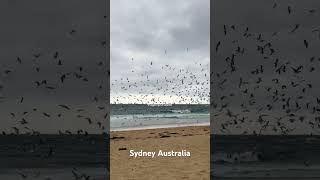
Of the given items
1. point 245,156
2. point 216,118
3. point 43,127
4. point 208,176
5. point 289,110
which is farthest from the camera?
point 43,127

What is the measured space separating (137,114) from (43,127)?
30140 millimetres

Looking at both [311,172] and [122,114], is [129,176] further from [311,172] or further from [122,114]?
[122,114]

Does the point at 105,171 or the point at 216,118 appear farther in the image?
the point at 216,118

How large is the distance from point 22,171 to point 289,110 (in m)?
48.7

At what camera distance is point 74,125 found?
100500mm

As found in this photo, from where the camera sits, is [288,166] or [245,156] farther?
[245,156]

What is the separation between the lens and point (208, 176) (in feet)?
82.5

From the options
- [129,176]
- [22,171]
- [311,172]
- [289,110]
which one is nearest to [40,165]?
[22,171]

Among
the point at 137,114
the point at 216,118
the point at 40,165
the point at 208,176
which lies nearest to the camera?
the point at 208,176

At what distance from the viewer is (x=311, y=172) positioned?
27125 millimetres

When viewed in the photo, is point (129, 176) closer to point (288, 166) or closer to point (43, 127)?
point (288, 166)

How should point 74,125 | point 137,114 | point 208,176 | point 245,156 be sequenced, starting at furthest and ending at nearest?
point 137,114 → point 74,125 → point 245,156 → point 208,176

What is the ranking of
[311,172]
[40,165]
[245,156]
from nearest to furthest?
[311,172] → [40,165] → [245,156]

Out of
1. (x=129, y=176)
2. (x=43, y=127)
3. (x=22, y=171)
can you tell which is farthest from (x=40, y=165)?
(x=43, y=127)
